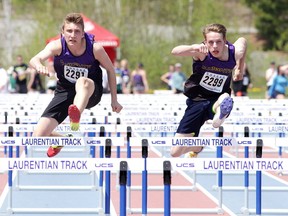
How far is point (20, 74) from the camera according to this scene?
26.9 m

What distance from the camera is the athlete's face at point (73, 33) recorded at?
28.3 feet

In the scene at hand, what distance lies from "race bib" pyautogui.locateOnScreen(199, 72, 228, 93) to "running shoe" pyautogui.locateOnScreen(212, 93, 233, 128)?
240 mm

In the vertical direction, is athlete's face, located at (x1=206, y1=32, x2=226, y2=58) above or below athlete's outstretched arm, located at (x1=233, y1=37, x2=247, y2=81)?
above

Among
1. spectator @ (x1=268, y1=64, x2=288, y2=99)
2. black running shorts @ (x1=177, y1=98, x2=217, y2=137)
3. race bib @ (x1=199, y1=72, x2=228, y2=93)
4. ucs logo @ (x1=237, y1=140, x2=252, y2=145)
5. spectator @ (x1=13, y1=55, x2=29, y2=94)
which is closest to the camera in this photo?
ucs logo @ (x1=237, y1=140, x2=252, y2=145)

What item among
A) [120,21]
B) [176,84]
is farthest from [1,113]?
[120,21]

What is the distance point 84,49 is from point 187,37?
36.0m

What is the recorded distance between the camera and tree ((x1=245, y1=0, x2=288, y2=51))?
71.9 metres

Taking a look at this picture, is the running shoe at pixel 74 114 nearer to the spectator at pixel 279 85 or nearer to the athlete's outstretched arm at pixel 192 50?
the athlete's outstretched arm at pixel 192 50

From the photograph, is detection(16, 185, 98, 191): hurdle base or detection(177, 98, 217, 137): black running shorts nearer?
detection(177, 98, 217, 137): black running shorts

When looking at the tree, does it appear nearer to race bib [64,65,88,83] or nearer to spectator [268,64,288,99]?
spectator [268,64,288,99]

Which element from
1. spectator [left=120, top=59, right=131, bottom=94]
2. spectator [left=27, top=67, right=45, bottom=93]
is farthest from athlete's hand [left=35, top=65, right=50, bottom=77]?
spectator [left=27, top=67, right=45, bottom=93]

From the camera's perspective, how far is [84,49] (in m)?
8.84

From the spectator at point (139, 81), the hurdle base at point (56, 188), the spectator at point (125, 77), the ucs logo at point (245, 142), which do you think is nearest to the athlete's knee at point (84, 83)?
the ucs logo at point (245, 142)

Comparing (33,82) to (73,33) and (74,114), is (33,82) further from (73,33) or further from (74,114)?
(74,114)
